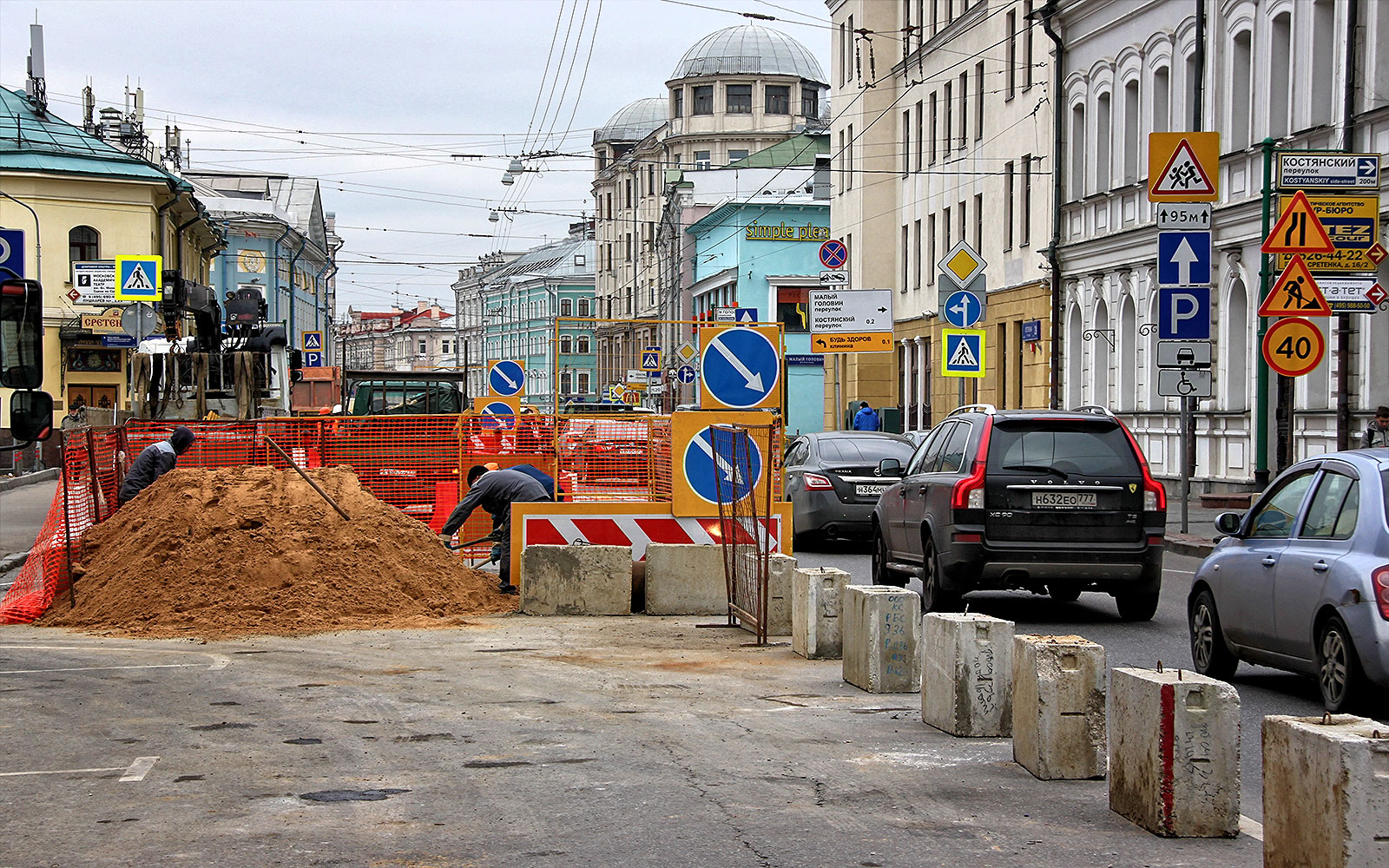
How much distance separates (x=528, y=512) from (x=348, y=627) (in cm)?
236

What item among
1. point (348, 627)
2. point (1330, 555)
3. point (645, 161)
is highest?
point (645, 161)

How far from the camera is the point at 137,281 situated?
122 feet

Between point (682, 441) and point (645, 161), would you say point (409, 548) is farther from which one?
point (645, 161)

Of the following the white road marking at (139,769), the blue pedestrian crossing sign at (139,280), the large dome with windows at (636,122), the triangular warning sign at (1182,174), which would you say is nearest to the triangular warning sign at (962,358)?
the triangular warning sign at (1182,174)

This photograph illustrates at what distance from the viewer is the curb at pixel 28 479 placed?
36844mm

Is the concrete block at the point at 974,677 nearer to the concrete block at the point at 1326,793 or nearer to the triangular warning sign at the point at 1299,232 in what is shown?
the concrete block at the point at 1326,793

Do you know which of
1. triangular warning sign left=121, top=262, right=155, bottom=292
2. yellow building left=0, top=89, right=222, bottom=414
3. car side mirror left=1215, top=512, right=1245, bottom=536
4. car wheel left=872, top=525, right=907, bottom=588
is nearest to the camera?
car side mirror left=1215, top=512, right=1245, bottom=536

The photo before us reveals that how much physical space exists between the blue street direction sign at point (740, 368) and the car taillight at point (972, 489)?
1924mm

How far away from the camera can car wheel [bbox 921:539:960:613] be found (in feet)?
44.1

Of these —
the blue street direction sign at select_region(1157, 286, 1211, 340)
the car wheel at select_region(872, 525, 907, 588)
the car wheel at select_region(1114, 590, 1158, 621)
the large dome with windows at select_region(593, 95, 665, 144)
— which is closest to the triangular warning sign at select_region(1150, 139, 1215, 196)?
the blue street direction sign at select_region(1157, 286, 1211, 340)

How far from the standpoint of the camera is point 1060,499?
1315 cm

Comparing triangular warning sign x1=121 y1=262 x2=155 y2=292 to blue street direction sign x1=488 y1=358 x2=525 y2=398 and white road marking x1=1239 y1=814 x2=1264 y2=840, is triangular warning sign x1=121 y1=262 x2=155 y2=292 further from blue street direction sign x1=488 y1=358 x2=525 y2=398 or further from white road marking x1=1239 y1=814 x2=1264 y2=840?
white road marking x1=1239 y1=814 x2=1264 y2=840

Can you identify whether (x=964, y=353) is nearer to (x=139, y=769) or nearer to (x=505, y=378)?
(x=505, y=378)

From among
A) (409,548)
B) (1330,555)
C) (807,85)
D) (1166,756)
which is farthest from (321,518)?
(807,85)
